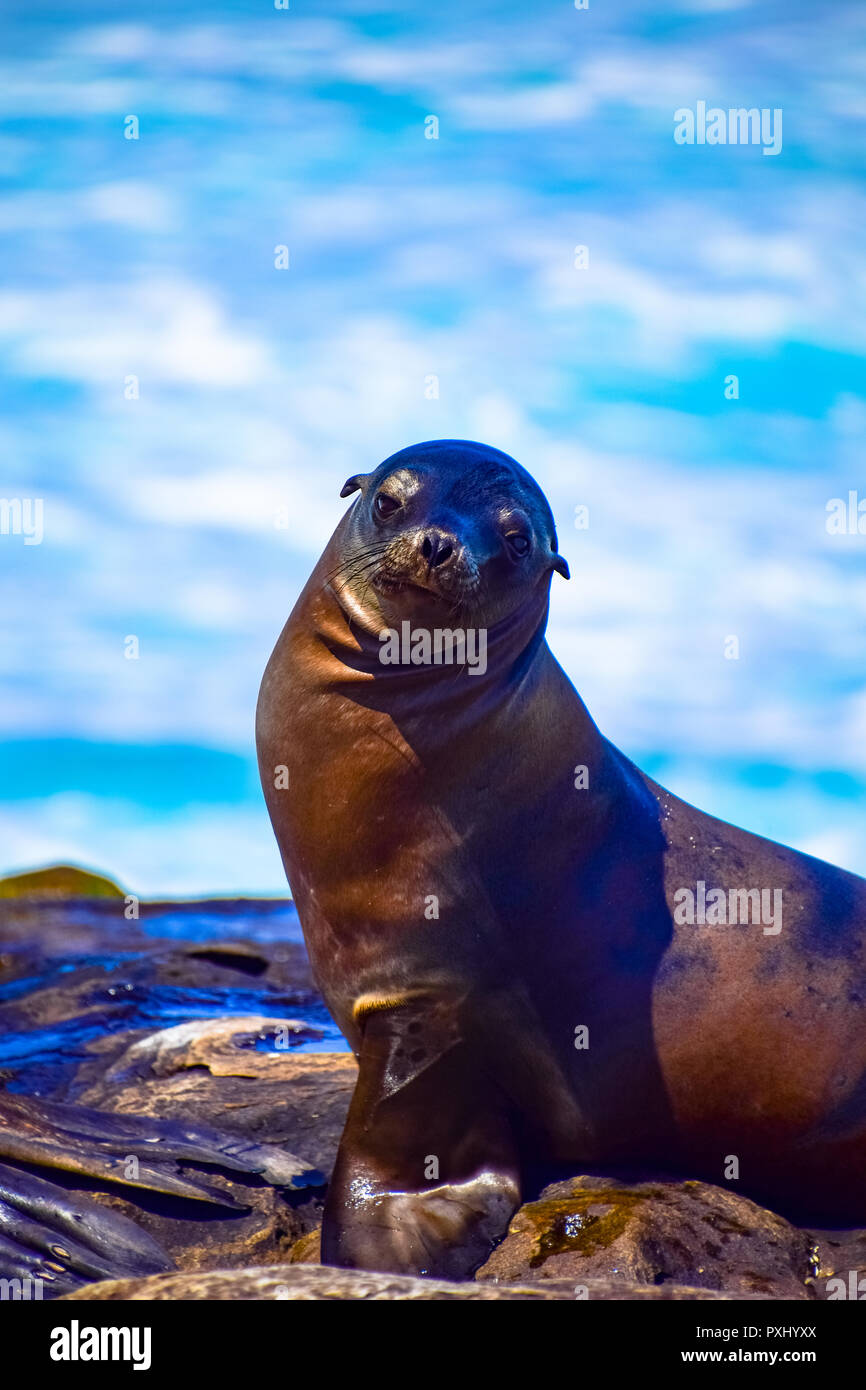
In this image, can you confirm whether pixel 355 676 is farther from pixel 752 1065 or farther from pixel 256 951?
pixel 256 951

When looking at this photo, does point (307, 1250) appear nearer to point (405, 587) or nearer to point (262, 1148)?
point (262, 1148)

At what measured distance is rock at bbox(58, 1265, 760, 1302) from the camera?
176 inches

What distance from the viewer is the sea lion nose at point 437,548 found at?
20.3ft

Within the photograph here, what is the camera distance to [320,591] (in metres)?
6.96

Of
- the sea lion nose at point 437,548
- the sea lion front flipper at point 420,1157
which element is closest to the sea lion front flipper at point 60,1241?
the sea lion front flipper at point 420,1157

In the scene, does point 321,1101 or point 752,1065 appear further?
point 321,1101

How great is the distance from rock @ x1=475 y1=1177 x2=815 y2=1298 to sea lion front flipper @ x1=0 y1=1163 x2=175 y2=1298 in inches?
53.6


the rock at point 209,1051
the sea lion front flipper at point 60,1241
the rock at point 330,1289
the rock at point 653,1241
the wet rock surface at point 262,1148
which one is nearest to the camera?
the rock at point 330,1289

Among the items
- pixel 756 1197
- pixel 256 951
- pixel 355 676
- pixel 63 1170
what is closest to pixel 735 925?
pixel 756 1197

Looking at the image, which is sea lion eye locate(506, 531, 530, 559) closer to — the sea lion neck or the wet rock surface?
the sea lion neck

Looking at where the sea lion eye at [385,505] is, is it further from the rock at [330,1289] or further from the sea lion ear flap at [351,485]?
the rock at [330,1289]

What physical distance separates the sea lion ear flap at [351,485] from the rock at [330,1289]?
356 cm
